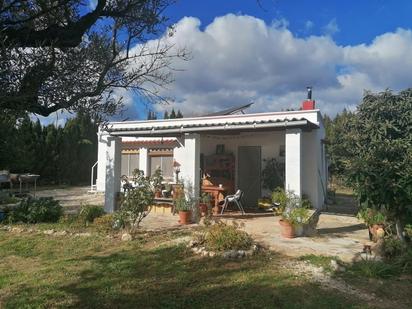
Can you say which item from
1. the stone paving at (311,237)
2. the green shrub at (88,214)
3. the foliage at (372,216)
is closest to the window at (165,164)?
the stone paving at (311,237)

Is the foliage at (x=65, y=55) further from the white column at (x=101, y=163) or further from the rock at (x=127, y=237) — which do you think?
the white column at (x=101, y=163)

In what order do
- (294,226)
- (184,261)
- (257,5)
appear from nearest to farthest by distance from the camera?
(257,5) < (184,261) < (294,226)

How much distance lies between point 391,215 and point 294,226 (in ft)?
7.98

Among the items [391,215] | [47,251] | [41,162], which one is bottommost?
[47,251]

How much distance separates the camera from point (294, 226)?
1001cm

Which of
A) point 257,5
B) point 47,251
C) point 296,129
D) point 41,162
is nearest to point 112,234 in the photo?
point 47,251

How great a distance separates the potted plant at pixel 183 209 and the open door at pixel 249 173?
17.0 feet

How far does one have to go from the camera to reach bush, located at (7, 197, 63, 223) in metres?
12.8

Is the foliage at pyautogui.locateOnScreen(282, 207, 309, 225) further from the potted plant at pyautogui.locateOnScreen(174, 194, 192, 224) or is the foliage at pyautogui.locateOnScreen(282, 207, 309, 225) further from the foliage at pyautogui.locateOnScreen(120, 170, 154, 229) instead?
the foliage at pyautogui.locateOnScreen(120, 170, 154, 229)

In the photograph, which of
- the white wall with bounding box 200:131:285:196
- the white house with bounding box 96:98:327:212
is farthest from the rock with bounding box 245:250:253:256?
the white wall with bounding box 200:131:285:196

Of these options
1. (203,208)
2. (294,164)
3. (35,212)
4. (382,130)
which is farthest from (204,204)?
(382,130)

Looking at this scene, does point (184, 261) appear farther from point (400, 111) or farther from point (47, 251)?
point (400, 111)

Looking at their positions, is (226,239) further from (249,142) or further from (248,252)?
(249,142)

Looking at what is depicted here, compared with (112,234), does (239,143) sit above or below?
above
